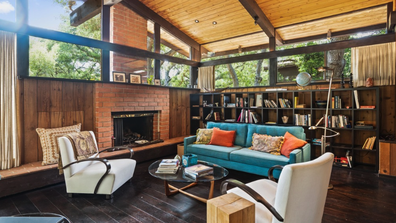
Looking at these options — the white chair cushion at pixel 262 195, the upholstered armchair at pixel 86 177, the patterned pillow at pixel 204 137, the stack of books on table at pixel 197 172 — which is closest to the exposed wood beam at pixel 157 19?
the patterned pillow at pixel 204 137

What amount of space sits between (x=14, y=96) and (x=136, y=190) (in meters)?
2.29

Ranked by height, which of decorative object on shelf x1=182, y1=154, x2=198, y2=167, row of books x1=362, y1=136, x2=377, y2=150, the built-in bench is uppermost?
row of books x1=362, y1=136, x2=377, y2=150

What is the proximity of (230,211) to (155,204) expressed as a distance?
1.91m

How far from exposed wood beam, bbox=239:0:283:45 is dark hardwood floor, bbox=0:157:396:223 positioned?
3.41m

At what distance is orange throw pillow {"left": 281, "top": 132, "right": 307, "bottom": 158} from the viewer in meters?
3.34

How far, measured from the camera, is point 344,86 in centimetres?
427

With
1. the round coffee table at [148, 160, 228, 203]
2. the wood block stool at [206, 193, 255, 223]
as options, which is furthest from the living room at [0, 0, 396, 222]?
the wood block stool at [206, 193, 255, 223]

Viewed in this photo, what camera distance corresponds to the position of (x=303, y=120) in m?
4.59

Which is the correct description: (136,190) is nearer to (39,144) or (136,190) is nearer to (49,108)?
(39,144)

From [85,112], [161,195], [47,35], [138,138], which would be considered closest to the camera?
[161,195]

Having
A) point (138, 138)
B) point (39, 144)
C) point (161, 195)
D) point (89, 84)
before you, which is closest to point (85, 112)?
point (89, 84)

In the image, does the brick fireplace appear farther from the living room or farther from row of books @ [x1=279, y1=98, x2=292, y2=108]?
row of books @ [x1=279, y1=98, x2=292, y2=108]

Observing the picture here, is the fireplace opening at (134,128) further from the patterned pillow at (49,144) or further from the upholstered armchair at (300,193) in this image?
the upholstered armchair at (300,193)

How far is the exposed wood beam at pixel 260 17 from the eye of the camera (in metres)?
4.25
